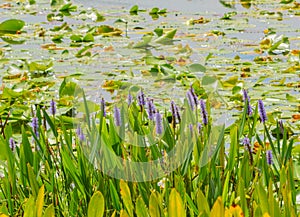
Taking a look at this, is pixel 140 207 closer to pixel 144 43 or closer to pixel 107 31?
pixel 144 43

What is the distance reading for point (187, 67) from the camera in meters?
4.99

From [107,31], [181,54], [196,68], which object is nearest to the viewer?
[196,68]

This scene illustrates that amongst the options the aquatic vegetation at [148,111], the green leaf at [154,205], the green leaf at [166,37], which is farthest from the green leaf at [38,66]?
the green leaf at [154,205]

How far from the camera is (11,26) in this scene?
6.55 m

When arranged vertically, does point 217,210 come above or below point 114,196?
above

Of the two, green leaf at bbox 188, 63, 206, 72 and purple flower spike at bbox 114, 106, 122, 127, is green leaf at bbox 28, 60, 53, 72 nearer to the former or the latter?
green leaf at bbox 188, 63, 206, 72

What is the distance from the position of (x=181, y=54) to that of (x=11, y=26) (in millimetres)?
1736

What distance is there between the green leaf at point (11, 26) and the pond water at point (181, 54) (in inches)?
3.4

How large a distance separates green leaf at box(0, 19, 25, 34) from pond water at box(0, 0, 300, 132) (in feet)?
0.28

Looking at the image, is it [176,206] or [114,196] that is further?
[114,196]

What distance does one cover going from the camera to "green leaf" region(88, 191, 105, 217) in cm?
171

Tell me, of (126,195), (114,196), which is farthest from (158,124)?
(126,195)

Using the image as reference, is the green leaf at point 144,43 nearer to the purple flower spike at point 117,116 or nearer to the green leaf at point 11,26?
the green leaf at point 11,26

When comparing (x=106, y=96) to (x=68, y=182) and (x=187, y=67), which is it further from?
(x=68, y=182)
